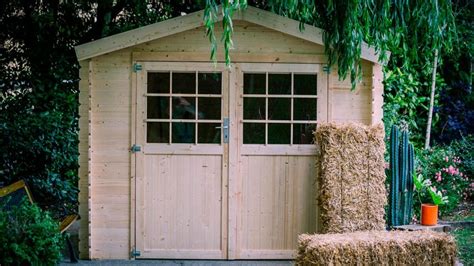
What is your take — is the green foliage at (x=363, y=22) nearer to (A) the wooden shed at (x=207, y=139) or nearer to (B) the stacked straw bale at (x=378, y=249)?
(A) the wooden shed at (x=207, y=139)

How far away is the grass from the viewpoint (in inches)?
289

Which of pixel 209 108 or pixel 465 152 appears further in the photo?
pixel 465 152

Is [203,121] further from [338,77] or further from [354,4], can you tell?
[354,4]

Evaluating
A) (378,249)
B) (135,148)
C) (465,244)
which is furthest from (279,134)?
(465,244)

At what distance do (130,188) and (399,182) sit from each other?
8.54ft

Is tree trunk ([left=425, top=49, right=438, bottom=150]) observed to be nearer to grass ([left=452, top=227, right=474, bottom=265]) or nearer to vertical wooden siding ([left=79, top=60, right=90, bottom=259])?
grass ([left=452, top=227, right=474, bottom=265])

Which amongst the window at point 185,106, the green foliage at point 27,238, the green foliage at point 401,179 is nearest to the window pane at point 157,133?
the window at point 185,106

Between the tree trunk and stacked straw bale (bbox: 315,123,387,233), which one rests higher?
the tree trunk

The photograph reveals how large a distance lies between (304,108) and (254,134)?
543 mm

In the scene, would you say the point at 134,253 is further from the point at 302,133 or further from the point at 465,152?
the point at 465,152

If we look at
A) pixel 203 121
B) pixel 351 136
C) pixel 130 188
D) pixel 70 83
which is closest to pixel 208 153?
pixel 203 121

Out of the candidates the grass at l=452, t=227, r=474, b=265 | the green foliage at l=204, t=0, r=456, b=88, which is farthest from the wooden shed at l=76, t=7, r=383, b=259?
the grass at l=452, t=227, r=474, b=265

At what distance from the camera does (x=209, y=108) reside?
694cm

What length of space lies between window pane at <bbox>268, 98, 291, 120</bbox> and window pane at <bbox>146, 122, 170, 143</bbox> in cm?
101
